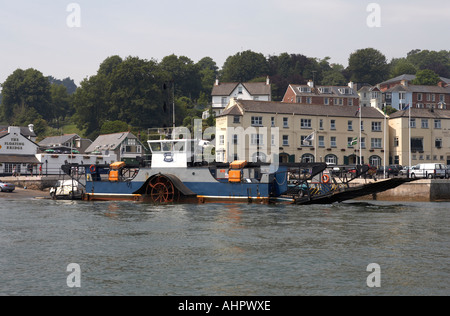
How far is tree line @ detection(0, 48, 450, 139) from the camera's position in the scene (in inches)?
4437

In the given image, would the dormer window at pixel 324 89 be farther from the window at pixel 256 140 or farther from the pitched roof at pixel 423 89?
the window at pixel 256 140

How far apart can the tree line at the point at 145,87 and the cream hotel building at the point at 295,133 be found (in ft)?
104

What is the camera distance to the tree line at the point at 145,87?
113 meters

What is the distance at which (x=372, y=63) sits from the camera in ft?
532

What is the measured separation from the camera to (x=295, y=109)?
7081cm

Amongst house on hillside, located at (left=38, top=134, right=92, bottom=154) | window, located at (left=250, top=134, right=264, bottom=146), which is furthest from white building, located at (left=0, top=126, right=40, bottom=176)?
window, located at (left=250, top=134, right=264, bottom=146)

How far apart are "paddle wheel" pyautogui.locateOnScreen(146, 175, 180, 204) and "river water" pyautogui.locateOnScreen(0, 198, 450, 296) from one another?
6396mm

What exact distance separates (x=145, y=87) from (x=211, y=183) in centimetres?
8270

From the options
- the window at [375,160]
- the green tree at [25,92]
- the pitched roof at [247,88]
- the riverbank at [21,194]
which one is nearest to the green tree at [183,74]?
the pitched roof at [247,88]

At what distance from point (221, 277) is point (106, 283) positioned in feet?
10.5
